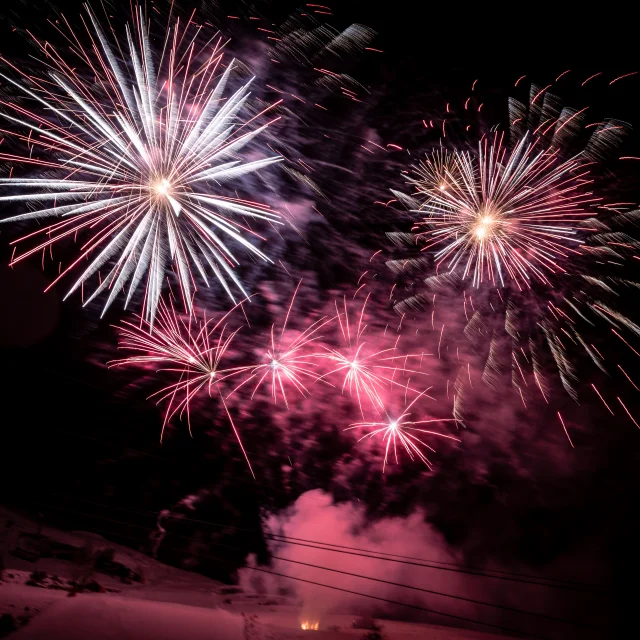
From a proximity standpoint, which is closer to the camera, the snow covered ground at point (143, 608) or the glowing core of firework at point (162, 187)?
the glowing core of firework at point (162, 187)

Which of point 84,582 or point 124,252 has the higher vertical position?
point 124,252

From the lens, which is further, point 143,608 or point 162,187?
→ point 143,608

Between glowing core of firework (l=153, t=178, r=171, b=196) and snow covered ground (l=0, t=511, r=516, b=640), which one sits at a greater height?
glowing core of firework (l=153, t=178, r=171, b=196)

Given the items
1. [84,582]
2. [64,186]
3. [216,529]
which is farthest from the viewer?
[216,529]

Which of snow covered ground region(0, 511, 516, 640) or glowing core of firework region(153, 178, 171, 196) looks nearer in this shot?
glowing core of firework region(153, 178, 171, 196)

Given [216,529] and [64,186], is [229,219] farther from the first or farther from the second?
[216,529]

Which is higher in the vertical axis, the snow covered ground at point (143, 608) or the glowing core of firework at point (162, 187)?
the glowing core of firework at point (162, 187)

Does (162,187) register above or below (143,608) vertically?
above

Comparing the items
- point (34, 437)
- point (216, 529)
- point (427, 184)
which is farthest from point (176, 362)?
point (216, 529)
